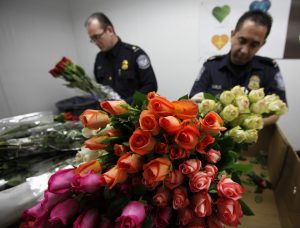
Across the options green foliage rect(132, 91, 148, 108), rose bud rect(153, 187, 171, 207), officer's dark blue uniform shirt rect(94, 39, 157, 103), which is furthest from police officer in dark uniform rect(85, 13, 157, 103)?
rose bud rect(153, 187, 171, 207)

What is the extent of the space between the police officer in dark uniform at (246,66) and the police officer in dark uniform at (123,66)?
448mm

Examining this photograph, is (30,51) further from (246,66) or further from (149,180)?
(149,180)

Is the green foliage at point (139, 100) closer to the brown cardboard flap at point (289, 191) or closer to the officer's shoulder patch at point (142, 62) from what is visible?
the brown cardboard flap at point (289, 191)

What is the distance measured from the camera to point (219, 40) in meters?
2.07

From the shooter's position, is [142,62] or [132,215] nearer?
[132,215]

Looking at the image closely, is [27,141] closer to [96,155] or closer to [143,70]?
[96,155]

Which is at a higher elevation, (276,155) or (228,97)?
(228,97)

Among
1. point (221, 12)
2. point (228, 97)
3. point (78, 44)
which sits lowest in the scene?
point (228, 97)

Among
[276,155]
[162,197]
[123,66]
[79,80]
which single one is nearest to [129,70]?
[123,66]

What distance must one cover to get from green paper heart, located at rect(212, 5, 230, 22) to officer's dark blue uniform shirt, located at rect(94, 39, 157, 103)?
0.87 meters

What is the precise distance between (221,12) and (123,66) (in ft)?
3.59

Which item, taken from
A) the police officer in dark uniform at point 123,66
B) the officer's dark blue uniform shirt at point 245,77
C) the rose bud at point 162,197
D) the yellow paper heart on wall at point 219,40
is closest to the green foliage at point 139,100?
the rose bud at point 162,197

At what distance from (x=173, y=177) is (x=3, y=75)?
1.87 meters

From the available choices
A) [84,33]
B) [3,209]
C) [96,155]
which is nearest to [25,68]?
[84,33]
